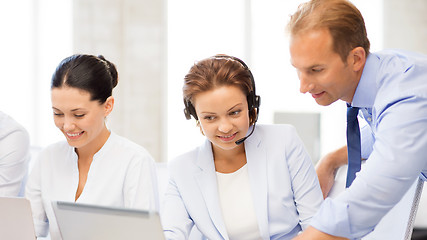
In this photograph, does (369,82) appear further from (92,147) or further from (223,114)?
(92,147)

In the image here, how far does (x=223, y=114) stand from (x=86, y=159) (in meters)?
0.68

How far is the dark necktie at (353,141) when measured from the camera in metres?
1.68

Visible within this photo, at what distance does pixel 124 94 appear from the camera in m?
4.43

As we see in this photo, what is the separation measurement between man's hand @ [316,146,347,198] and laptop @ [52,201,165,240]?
3.23 feet

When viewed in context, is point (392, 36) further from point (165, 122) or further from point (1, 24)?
point (1, 24)

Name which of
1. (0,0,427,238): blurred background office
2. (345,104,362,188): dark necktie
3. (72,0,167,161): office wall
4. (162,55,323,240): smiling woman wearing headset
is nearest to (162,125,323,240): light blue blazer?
(162,55,323,240): smiling woman wearing headset

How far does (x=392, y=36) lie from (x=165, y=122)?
2297 millimetres

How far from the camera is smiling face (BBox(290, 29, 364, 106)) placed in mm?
1339

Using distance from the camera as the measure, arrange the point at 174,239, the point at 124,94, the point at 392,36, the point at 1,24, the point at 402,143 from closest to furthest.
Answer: the point at 402,143
the point at 174,239
the point at 1,24
the point at 124,94
the point at 392,36

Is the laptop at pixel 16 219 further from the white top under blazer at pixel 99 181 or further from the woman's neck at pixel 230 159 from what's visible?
the woman's neck at pixel 230 159

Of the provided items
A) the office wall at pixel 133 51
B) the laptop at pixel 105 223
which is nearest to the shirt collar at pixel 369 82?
the laptop at pixel 105 223

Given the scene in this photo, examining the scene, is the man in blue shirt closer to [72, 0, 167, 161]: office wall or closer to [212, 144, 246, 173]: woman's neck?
[212, 144, 246, 173]: woman's neck

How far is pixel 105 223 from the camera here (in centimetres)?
120

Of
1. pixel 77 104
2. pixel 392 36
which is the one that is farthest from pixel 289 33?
pixel 392 36
